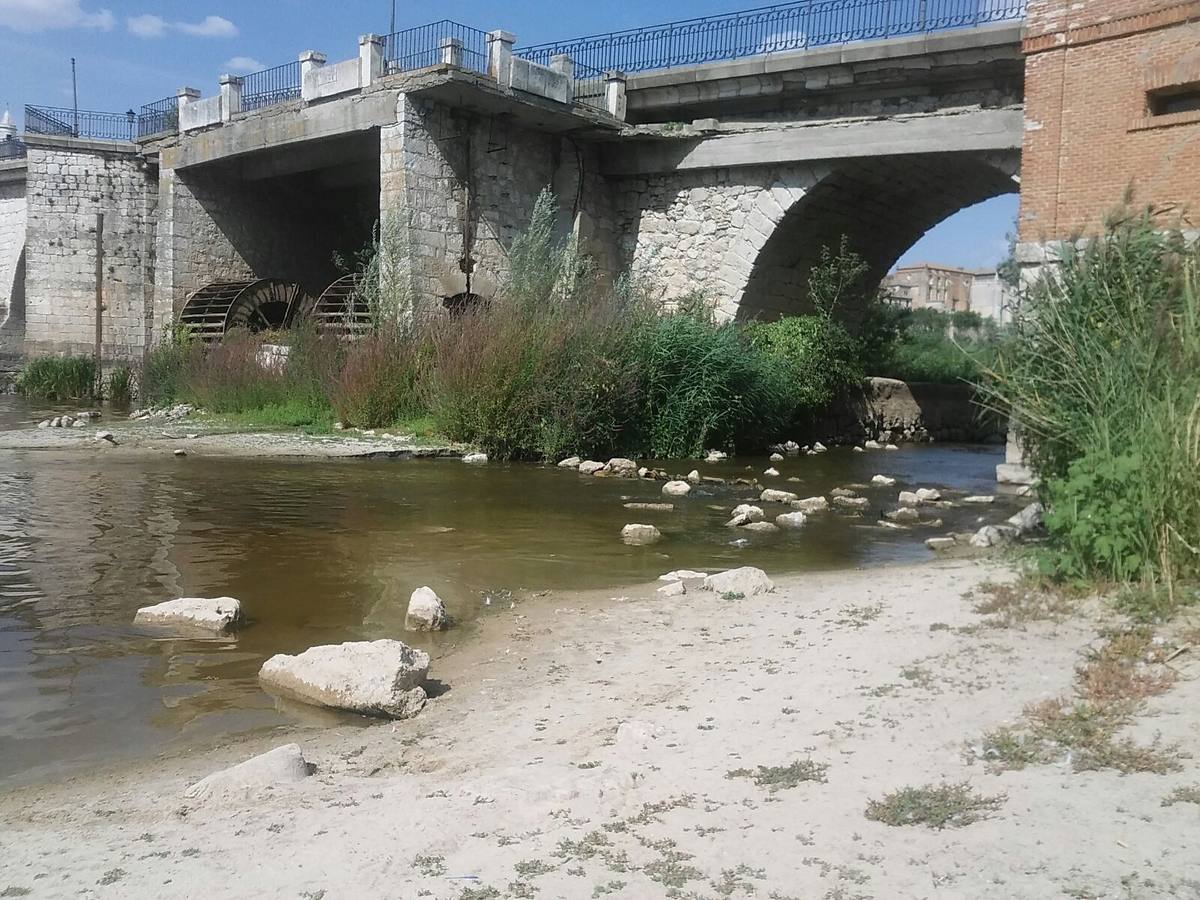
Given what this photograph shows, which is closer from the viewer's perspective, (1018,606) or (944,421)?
(1018,606)

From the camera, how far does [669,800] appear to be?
105 inches

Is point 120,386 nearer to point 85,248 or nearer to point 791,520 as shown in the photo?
point 85,248

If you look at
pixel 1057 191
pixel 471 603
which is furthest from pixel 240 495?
pixel 1057 191

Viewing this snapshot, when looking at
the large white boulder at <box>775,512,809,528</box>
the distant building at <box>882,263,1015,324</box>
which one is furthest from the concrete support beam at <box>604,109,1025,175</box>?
the distant building at <box>882,263,1015,324</box>

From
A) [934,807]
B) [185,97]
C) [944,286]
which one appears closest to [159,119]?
[185,97]

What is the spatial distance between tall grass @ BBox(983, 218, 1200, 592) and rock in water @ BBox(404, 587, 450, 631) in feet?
9.79

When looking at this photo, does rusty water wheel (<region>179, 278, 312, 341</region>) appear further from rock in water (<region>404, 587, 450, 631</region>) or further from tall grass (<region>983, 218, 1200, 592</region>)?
tall grass (<region>983, 218, 1200, 592</region>)

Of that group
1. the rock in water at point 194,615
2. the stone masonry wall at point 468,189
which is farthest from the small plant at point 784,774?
the stone masonry wall at point 468,189

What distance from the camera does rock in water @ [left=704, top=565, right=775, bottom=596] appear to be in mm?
5391

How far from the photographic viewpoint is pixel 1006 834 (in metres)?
2.34

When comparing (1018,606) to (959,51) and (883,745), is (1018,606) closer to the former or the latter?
(883,745)

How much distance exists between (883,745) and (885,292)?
2085cm

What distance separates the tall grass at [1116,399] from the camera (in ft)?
13.7

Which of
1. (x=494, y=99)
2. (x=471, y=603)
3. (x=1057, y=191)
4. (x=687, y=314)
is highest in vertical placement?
(x=494, y=99)
